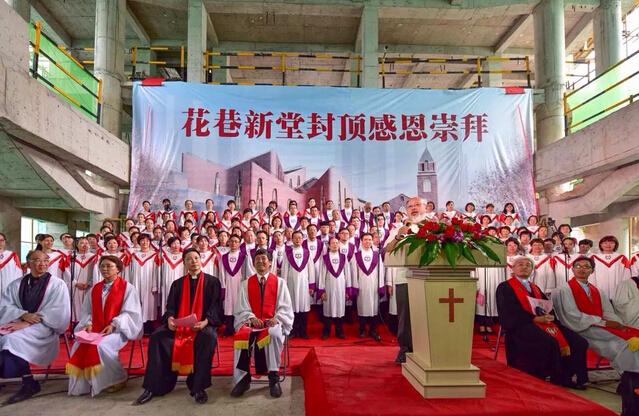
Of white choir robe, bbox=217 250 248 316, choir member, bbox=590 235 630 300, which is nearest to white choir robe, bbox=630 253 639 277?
choir member, bbox=590 235 630 300

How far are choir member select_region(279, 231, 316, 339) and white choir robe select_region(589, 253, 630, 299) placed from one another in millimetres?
4407

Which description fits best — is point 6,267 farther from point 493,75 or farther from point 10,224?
point 493,75

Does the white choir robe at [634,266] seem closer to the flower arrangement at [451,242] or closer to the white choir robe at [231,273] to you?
the flower arrangement at [451,242]

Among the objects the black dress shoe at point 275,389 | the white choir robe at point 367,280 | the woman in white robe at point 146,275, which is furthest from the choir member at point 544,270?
the woman in white robe at point 146,275

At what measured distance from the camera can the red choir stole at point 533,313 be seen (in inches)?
183

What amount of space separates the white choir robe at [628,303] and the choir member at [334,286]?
342 cm

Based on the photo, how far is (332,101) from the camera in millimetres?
11078

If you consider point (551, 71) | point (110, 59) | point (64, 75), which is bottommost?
point (64, 75)

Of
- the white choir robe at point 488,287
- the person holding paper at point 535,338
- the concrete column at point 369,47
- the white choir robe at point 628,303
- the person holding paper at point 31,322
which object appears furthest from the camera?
the concrete column at point 369,47

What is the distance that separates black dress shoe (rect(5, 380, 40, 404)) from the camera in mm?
4168

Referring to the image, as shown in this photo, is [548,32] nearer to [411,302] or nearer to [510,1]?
[510,1]

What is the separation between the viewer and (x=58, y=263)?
6867mm

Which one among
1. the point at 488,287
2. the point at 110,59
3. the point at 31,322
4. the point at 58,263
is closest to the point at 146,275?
the point at 58,263

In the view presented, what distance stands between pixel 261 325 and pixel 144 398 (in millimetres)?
1203
